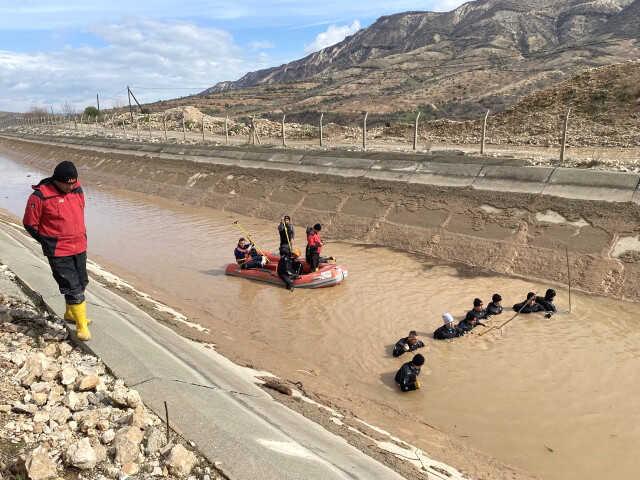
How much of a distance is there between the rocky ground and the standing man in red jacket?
2.16 ft

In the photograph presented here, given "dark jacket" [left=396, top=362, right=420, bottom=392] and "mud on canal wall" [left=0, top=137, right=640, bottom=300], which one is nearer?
"dark jacket" [left=396, top=362, right=420, bottom=392]

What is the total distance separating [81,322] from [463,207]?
1219 centimetres

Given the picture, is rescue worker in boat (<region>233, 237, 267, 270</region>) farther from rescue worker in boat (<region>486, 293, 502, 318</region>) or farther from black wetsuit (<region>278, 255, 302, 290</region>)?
rescue worker in boat (<region>486, 293, 502, 318</region>)

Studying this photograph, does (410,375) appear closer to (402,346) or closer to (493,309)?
Result: (402,346)

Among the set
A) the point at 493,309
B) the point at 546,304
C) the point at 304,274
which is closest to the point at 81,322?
the point at 304,274

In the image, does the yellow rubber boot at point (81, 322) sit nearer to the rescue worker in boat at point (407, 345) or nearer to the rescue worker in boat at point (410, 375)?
the rescue worker in boat at point (410, 375)

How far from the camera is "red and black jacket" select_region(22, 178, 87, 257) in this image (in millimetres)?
5172

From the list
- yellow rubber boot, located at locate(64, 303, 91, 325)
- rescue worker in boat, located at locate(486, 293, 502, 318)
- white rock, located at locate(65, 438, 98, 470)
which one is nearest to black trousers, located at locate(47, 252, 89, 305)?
yellow rubber boot, located at locate(64, 303, 91, 325)

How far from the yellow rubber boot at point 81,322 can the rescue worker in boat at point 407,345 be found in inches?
204

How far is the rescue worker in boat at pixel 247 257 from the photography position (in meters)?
12.9

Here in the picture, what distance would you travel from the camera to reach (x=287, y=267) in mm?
12188

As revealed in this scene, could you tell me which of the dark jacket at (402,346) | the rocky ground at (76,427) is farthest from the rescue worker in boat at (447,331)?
the rocky ground at (76,427)

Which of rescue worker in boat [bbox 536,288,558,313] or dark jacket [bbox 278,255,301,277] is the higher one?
dark jacket [bbox 278,255,301,277]

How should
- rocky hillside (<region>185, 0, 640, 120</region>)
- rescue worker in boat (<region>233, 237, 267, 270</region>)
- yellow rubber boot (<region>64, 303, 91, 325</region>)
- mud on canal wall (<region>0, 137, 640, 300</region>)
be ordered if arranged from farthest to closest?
rocky hillside (<region>185, 0, 640, 120</region>)
rescue worker in boat (<region>233, 237, 267, 270</region>)
mud on canal wall (<region>0, 137, 640, 300</region>)
yellow rubber boot (<region>64, 303, 91, 325</region>)
